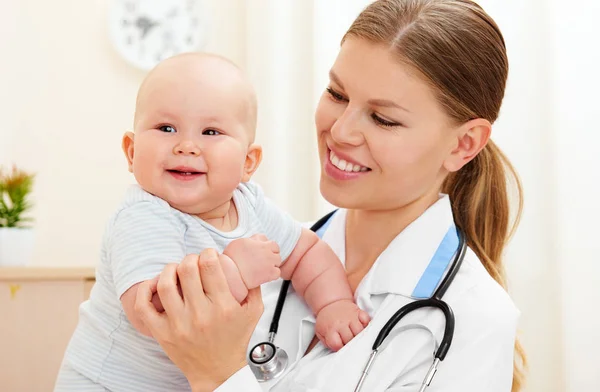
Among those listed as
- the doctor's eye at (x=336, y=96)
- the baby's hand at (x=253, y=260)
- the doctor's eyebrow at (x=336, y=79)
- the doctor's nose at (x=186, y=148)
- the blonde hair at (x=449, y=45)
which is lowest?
the baby's hand at (x=253, y=260)

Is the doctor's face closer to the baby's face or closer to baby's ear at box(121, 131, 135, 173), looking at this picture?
the baby's face

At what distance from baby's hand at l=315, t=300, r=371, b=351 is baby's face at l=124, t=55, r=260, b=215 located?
0.32 m

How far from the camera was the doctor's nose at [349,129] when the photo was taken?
1480 millimetres

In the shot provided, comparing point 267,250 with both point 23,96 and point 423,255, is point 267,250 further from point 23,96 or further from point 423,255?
point 23,96

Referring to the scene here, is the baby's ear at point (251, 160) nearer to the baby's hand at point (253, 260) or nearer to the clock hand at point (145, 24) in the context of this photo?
the baby's hand at point (253, 260)

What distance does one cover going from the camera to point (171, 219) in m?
1.28

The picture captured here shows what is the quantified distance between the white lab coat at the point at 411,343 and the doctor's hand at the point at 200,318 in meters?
0.04

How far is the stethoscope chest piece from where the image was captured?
144 centimetres

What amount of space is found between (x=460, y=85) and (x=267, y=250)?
56 centimetres

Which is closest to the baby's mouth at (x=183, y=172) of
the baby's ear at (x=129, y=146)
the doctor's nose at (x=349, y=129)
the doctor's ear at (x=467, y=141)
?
the baby's ear at (x=129, y=146)

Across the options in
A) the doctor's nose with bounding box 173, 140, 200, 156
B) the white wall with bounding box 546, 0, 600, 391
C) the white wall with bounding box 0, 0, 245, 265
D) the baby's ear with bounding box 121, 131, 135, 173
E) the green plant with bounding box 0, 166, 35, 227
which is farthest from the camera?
the white wall with bounding box 0, 0, 245, 265

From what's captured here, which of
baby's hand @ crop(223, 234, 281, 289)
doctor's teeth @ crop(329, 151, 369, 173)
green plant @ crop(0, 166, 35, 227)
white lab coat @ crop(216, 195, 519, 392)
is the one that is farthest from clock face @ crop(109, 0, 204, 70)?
baby's hand @ crop(223, 234, 281, 289)

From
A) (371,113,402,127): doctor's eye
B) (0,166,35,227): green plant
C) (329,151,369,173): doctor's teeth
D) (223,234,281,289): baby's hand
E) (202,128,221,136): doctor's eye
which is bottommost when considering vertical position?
(0,166,35,227): green plant

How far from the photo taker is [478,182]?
178 cm
